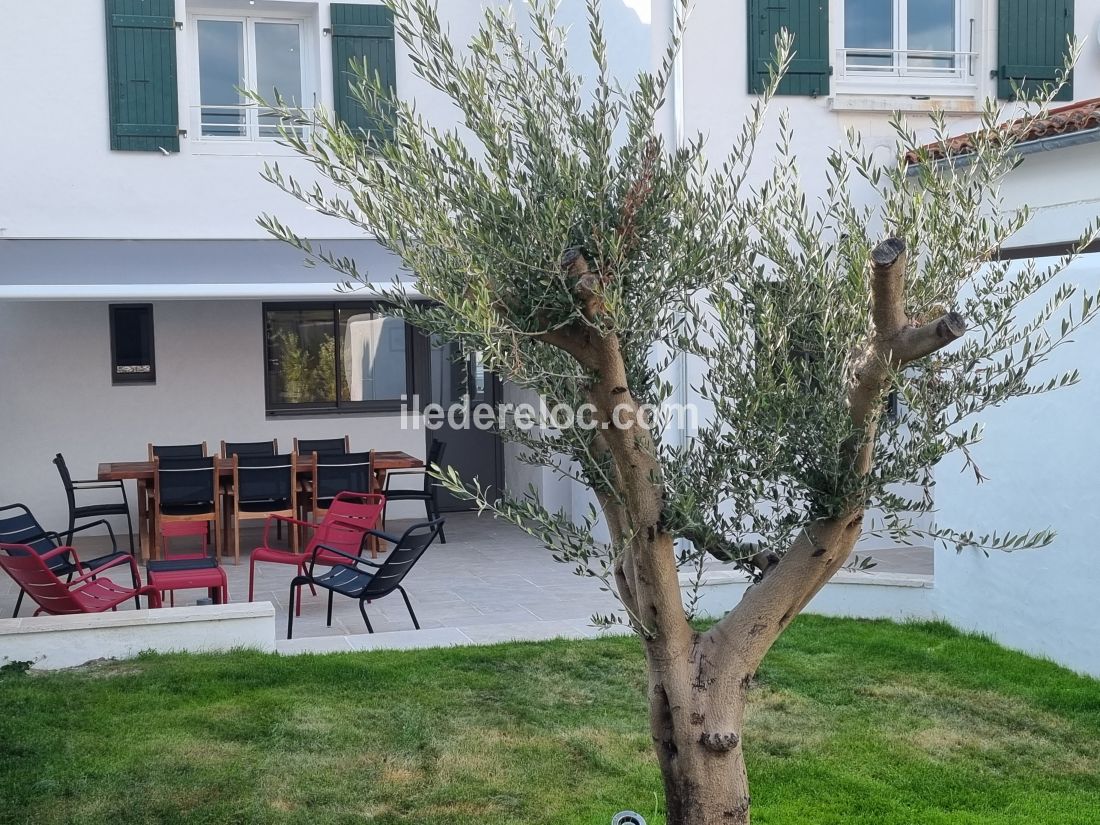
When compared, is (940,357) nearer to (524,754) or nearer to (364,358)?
(524,754)

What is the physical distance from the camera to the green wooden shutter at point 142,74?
12938 mm

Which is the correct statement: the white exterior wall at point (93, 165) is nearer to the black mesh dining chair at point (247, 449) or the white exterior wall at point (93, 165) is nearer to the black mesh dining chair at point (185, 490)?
the black mesh dining chair at point (247, 449)

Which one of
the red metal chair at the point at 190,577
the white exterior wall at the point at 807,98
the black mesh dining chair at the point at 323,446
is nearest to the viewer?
the red metal chair at the point at 190,577

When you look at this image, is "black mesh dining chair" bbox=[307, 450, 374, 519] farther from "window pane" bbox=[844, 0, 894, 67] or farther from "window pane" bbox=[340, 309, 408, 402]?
"window pane" bbox=[844, 0, 894, 67]

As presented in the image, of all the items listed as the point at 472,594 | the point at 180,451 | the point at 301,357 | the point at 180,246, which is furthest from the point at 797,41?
the point at 180,451

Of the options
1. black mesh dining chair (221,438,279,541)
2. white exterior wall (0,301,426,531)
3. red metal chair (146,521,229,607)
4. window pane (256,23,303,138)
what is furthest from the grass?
window pane (256,23,303,138)

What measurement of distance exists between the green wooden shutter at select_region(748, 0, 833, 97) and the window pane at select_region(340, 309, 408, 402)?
232 inches

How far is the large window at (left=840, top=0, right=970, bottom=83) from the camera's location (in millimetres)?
12664

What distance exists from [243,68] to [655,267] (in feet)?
37.1

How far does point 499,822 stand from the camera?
5.67 m

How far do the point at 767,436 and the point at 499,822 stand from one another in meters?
2.68

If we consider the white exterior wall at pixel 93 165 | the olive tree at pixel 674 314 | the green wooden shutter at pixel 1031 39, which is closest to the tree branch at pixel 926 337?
the olive tree at pixel 674 314

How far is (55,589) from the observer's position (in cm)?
859

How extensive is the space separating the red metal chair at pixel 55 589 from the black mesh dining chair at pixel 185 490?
2.97 metres
